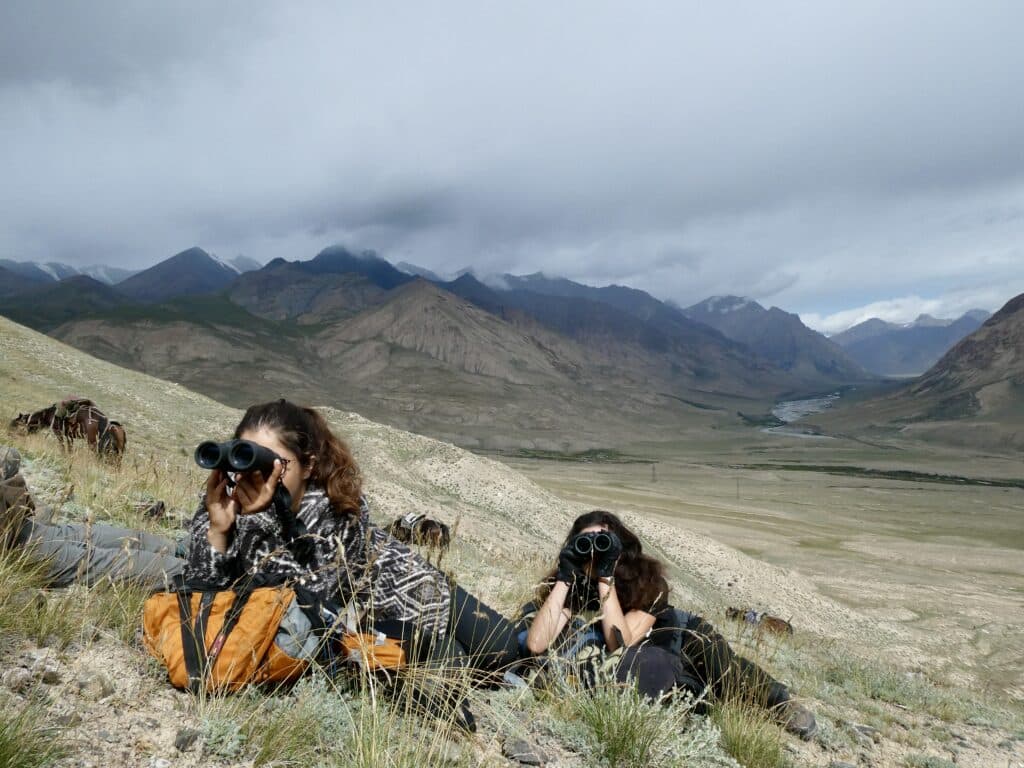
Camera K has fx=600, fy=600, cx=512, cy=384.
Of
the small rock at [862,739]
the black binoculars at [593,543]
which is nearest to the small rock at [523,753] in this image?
the black binoculars at [593,543]

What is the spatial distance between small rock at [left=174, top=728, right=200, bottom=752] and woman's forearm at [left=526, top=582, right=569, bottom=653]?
6.33 ft

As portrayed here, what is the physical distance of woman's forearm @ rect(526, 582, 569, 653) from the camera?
3.57m

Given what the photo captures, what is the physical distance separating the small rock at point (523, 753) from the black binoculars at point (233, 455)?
66.0 inches

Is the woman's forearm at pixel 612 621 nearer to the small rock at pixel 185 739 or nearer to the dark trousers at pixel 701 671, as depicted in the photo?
the dark trousers at pixel 701 671

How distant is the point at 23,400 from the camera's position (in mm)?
15109

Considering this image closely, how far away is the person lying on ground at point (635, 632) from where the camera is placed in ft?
11.3

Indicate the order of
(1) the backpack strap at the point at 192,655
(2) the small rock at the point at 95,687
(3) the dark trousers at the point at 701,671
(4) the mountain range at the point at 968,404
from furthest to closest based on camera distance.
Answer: (4) the mountain range at the point at 968,404 → (3) the dark trousers at the point at 701,671 → (1) the backpack strap at the point at 192,655 → (2) the small rock at the point at 95,687

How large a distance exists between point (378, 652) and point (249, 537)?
836 millimetres

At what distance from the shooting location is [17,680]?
217cm

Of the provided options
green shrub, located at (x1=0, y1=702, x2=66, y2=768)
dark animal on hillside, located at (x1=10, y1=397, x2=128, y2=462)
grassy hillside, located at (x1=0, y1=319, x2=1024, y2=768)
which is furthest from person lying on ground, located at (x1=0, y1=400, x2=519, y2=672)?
dark animal on hillside, located at (x1=10, y1=397, x2=128, y2=462)

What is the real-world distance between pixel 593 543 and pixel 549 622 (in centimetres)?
55

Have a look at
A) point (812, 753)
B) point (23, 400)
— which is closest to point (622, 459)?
point (23, 400)

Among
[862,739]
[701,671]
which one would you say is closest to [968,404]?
[862,739]

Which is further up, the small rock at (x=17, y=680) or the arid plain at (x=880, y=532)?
the small rock at (x=17, y=680)
